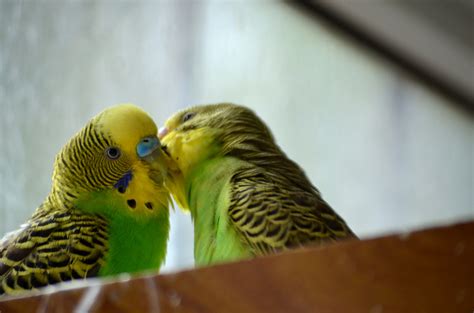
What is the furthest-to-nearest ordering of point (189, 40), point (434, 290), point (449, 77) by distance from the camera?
1. point (449, 77)
2. point (189, 40)
3. point (434, 290)

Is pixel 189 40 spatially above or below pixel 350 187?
above

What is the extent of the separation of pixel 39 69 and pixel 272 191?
3.54ft

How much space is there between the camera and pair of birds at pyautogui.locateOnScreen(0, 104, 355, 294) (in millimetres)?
1450

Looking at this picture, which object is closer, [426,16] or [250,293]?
[250,293]

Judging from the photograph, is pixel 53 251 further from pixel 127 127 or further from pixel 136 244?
pixel 127 127

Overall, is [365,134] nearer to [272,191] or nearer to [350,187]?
[350,187]

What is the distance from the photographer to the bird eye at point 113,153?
5.52 ft

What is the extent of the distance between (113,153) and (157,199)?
0.14 meters

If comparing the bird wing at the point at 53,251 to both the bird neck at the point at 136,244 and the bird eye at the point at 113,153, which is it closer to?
the bird neck at the point at 136,244

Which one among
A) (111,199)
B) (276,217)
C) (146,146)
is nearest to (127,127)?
(146,146)

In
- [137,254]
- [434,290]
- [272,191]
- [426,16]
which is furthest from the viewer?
[426,16]

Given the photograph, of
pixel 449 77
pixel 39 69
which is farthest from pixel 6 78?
pixel 449 77

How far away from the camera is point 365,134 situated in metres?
3.29

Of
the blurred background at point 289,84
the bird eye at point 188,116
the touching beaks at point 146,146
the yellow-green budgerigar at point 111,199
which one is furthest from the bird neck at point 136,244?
the blurred background at point 289,84
